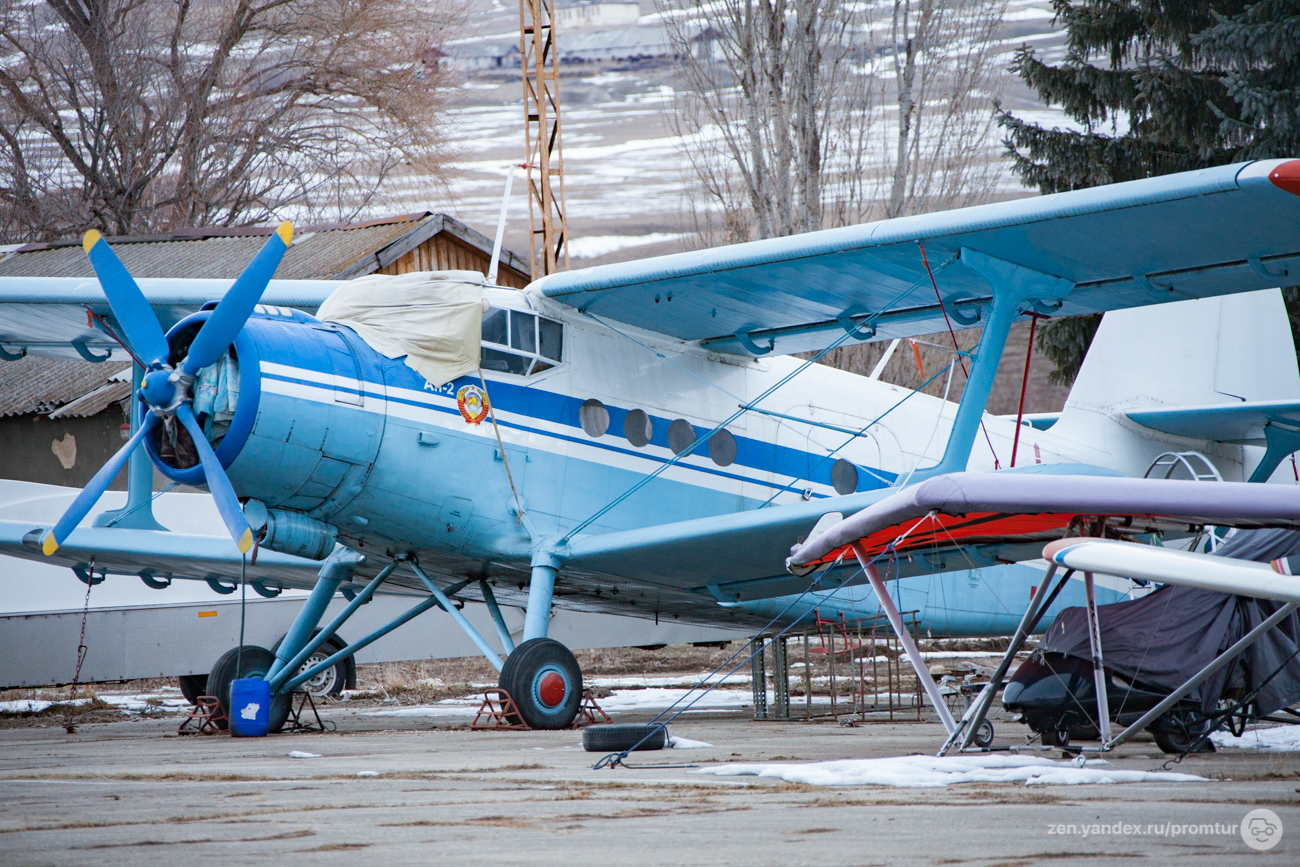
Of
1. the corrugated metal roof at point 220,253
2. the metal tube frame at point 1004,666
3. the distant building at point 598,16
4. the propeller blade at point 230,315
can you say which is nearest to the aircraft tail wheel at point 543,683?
the propeller blade at point 230,315

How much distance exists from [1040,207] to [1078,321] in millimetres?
10421

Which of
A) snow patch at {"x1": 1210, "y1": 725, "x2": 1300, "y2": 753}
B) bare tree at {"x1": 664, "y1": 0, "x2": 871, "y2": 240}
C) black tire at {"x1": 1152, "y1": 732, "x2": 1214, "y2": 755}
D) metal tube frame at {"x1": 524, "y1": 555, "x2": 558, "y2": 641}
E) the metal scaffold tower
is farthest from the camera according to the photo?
the metal scaffold tower

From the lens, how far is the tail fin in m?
12.8

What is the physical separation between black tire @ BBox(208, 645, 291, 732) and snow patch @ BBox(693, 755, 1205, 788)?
552cm

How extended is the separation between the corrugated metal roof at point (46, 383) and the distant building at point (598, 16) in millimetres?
74189

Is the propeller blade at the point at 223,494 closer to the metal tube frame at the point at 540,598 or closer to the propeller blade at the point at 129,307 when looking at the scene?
the propeller blade at the point at 129,307

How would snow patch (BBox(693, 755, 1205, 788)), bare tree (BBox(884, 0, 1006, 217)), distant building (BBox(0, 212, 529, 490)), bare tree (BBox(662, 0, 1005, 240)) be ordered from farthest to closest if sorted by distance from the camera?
bare tree (BBox(884, 0, 1006, 217)) < bare tree (BBox(662, 0, 1005, 240)) < distant building (BBox(0, 212, 529, 490)) < snow patch (BBox(693, 755, 1205, 788))

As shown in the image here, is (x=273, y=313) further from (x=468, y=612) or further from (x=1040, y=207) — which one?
(x=468, y=612)

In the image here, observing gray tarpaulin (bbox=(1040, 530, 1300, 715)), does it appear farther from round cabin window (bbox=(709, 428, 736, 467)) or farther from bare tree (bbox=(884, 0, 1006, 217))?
bare tree (bbox=(884, 0, 1006, 217))

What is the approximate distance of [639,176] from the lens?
70.2 metres

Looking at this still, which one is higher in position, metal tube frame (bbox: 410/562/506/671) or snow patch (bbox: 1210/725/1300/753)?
metal tube frame (bbox: 410/562/506/671)

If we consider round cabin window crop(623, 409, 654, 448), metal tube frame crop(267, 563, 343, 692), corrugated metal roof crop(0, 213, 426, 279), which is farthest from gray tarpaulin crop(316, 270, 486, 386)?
corrugated metal roof crop(0, 213, 426, 279)

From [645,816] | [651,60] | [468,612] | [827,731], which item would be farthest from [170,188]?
[651,60]

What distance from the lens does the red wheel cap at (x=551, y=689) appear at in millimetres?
8961
